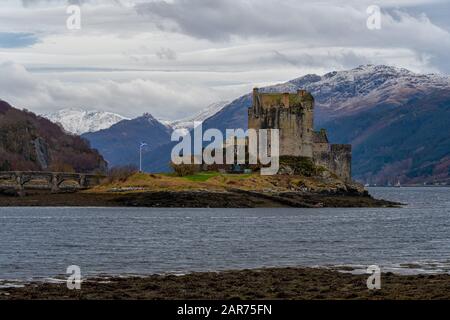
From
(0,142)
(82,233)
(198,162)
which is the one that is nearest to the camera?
(82,233)

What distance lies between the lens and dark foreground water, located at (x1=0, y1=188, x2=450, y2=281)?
2079 inches

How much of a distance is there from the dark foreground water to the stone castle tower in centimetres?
3083

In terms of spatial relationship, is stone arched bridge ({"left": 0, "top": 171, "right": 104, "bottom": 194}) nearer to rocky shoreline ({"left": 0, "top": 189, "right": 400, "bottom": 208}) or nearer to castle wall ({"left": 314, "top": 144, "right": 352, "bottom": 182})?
rocky shoreline ({"left": 0, "top": 189, "right": 400, "bottom": 208})

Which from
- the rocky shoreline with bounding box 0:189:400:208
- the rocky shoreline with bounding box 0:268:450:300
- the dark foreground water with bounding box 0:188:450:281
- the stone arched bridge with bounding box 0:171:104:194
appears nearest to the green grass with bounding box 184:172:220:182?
the rocky shoreline with bounding box 0:189:400:208

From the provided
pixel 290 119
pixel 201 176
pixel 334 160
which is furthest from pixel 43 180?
pixel 334 160

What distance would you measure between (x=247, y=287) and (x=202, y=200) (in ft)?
282

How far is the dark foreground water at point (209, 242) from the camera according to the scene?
173 feet

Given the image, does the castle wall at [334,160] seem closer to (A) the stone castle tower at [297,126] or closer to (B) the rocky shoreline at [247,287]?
(A) the stone castle tower at [297,126]

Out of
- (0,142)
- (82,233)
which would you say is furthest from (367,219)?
(0,142)

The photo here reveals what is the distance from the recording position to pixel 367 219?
10300cm
